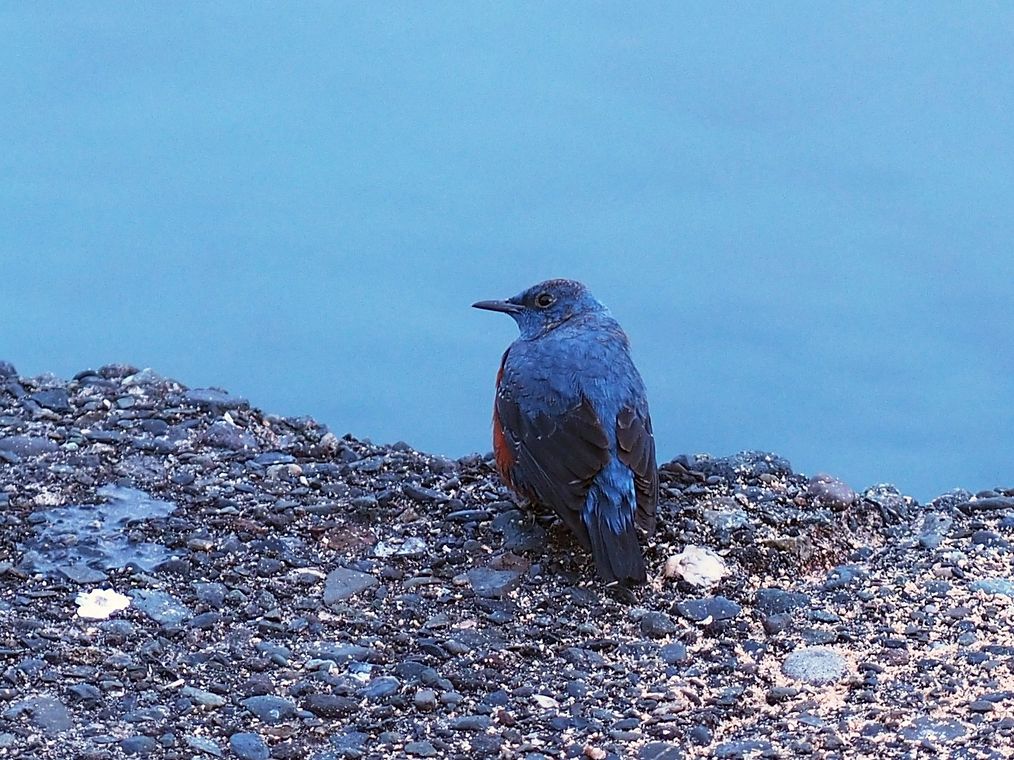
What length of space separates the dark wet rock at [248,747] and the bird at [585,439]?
6.09 feet

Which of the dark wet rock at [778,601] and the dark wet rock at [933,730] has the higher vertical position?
the dark wet rock at [778,601]

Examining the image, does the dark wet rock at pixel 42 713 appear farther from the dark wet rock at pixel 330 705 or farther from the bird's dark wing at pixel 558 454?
the bird's dark wing at pixel 558 454

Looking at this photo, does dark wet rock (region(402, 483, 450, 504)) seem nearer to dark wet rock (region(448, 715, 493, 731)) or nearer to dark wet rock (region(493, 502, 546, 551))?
dark wet rock (region(493, 502, 546, 551))

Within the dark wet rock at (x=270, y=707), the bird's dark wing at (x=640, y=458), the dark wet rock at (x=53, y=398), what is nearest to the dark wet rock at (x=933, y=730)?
the bird's dark wing at (x=640, y=458)

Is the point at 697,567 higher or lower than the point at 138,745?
higher

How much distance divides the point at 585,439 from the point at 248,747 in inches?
88.3

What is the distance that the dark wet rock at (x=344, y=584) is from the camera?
299 inches

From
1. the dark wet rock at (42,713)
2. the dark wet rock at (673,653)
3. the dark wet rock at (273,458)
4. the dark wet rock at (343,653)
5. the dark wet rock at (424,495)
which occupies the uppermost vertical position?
the dark wet rock at (273,458)

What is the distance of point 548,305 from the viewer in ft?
29.4

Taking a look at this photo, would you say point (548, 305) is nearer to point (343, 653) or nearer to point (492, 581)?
point (492, 581)

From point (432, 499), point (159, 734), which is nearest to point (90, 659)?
point (159, 734)

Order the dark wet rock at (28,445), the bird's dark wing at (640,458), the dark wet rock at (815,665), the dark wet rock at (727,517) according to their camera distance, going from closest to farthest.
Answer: the dark wet rock at (815,665) → the bird's dark wing at (640,458) → the dark wet rock at (727,517) → the dark wet rock at (28,445)

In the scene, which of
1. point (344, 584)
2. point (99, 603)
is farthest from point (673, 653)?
point (99, 603)

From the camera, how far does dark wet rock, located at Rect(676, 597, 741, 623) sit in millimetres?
7406
